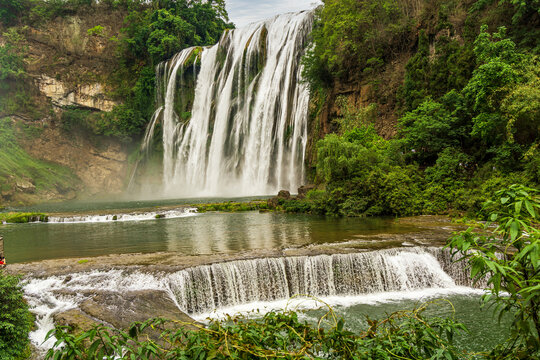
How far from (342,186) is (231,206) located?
25.7 ft

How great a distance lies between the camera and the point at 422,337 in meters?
2.44

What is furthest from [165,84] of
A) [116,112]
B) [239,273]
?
[239,273]

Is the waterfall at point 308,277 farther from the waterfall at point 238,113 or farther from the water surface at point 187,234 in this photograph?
the waterfall at point 238,113

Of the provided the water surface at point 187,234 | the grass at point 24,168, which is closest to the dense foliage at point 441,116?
the water surface at point 187,234

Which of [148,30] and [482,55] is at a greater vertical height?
[148,30]

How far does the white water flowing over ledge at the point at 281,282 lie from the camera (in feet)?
29.0

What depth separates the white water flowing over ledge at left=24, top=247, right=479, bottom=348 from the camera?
29.0 ft

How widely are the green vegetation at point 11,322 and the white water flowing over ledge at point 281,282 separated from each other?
2.56m

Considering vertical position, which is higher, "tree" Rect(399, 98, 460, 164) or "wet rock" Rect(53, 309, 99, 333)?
"tree" Rect(399, 98, 460, 164)

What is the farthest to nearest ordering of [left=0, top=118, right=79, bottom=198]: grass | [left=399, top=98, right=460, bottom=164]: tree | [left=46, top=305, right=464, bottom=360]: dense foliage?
[left=0, top=118, right=79, bottom=198]: grass < [left=399, top=98, right=460, bottom=164]: tree < [left=46, top=305, right=464, bottom=360]: dense foliage

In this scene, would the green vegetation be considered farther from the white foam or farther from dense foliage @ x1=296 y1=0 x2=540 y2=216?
dense foliage @ x1=296 y1=0 x2=540 y2=216

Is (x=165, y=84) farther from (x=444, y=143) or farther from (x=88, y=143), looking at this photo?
(x=444, y=143)

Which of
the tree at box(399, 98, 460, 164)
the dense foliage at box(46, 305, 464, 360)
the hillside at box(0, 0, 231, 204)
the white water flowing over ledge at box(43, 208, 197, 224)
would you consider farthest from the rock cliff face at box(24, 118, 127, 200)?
the dense foliage at box(46, 305, 464, 360)

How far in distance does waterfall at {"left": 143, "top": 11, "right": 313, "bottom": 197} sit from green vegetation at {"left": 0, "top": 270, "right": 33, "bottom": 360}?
2578cm
